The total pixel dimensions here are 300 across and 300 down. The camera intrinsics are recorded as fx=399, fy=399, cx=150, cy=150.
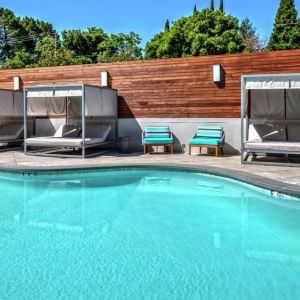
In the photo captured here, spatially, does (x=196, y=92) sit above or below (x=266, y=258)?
above

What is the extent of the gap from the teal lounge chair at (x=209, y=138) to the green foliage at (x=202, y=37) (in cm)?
1870

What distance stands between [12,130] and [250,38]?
25.3 meters

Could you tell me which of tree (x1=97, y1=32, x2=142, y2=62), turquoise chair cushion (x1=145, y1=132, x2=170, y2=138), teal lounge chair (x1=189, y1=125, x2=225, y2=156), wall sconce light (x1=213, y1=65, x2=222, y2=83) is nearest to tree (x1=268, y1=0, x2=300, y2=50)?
tree (x1=97, y1=32, x2=142, y2=62)

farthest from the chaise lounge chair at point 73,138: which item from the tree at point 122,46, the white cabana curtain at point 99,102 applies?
the tree at point 122,46

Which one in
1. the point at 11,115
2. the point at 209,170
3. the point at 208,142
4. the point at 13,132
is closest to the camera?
the point at 209,170

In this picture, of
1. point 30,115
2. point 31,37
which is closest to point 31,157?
point 30,115

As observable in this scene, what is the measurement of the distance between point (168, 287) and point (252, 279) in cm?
77

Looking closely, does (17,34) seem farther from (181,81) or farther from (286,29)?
(181,81)

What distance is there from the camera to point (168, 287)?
3.33m

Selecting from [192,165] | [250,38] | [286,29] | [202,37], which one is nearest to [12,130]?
[192,165]

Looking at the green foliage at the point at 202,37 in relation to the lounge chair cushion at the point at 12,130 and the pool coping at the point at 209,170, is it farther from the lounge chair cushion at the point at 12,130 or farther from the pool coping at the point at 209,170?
the pool coping at the point at 209,170

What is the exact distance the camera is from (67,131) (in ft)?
40.9

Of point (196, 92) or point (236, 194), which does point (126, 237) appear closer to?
point (236, 194)

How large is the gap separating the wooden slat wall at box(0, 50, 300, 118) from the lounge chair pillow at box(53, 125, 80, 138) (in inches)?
59.2
